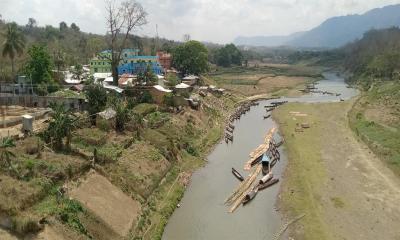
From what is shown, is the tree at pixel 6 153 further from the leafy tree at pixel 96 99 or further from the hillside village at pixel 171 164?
the leafy tree at pixel 96 99

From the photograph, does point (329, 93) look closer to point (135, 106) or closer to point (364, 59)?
point (364, 59)

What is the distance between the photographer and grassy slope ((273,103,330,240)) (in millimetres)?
34791

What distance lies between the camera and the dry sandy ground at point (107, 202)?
3188 centimetres

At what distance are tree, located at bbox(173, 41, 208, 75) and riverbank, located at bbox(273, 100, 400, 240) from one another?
4195 cm

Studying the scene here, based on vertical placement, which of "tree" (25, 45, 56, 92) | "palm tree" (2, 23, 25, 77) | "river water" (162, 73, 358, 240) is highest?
"palm tree" (2, 23, 25, 77)

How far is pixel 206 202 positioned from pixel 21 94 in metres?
30.1

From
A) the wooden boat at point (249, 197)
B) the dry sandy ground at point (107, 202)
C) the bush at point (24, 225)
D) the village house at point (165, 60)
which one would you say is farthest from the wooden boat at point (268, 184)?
the village house at point (165, 60)

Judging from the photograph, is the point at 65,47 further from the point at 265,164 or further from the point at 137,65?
the point at 265,164

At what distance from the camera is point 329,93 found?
384ft

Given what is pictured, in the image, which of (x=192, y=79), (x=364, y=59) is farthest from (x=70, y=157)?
(x=364, y=59)

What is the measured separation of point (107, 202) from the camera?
110 feet

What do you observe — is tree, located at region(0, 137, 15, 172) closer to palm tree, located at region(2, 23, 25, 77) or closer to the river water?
the river water

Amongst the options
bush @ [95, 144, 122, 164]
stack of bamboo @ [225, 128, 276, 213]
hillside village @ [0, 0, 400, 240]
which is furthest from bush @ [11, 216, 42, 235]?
stack of bamboo @ [225, 128, 276, 213]

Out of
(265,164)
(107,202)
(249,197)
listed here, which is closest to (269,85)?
(265,164)
